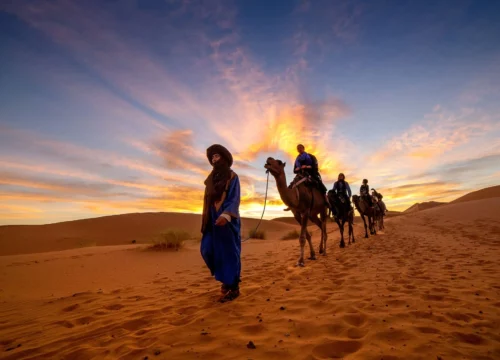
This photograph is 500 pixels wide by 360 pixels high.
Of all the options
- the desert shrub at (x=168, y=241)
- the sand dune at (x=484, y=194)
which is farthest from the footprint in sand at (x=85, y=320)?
the sand dune at (x=484, y=194)

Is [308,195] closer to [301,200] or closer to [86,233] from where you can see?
[301,200]

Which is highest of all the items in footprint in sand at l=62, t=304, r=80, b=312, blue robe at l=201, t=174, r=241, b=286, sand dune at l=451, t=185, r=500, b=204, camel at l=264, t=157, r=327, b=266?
sand dune at l=451, t=185, r=500, b=204

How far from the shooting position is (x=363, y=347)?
2.53 metres

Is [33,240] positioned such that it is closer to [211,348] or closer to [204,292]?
[204,292]

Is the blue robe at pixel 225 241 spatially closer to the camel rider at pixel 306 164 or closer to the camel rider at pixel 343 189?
the camel rider at pixel 306 164

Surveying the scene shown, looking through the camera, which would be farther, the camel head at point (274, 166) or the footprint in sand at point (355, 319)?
the camel head at point (274, 166)

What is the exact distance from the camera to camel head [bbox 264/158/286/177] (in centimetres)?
685

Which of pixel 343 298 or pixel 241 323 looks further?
pixel 343 298

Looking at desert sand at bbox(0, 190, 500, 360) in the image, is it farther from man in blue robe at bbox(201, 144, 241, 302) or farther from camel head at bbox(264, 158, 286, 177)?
camel head at bbox(264, 158, 286, 177)

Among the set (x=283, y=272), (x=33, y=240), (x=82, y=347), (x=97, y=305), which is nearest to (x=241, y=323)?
(x=82, y=347)

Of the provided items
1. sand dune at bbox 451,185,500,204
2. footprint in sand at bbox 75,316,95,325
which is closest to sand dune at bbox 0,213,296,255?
footprint in sand at bbox 75,316,95,325

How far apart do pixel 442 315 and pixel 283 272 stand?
3713 mm

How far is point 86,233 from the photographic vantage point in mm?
29172

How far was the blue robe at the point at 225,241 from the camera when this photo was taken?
4368mm
